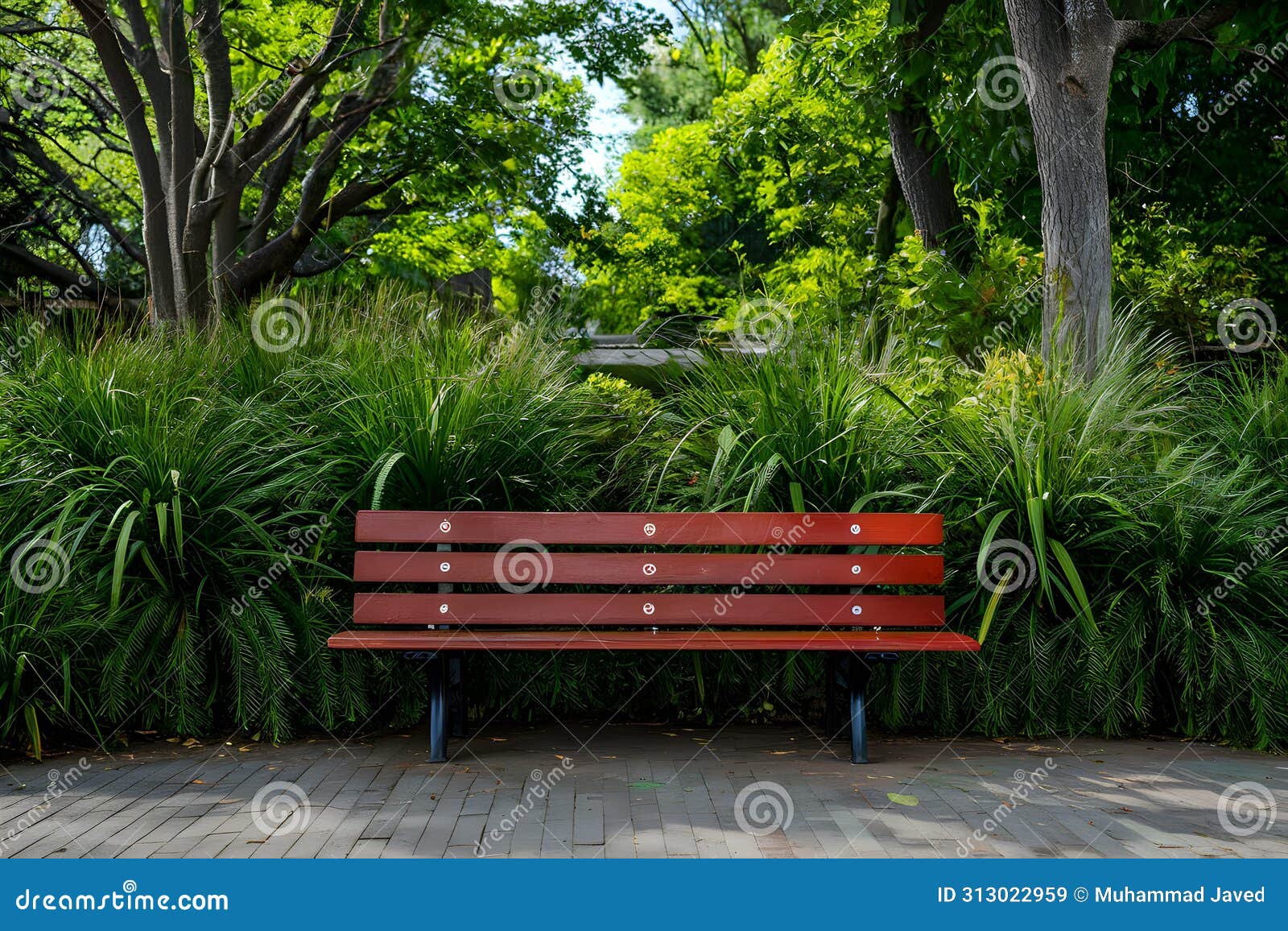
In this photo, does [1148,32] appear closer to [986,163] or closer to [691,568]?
[986,163]

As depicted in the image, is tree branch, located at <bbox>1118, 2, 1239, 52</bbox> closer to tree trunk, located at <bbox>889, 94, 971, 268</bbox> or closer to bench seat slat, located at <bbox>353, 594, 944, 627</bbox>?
tree trunk, located at <bbox>889, 94, 971, 268</bbox>

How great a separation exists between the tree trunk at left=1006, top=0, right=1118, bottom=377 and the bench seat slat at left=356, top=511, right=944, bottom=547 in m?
2.96

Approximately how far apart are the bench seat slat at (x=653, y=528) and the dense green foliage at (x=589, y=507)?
39cm

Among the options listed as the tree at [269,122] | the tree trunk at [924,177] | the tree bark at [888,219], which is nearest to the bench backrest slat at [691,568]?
the tree at [269,122]

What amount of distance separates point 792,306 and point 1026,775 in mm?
4136

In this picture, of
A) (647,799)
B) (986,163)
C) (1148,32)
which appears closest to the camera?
(647,799)

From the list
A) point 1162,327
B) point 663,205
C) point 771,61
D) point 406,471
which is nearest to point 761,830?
point 406,471

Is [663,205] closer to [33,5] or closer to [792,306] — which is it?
[33,5]

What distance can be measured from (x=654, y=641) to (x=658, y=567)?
0.39m

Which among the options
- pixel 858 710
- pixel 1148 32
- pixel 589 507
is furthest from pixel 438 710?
pixel 1148 32

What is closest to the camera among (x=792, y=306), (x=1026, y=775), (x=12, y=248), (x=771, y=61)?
(x=1026, y=775)

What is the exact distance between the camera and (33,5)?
51.0ft

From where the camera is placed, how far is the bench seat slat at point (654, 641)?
4930 millimetres

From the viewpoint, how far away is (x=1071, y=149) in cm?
774
